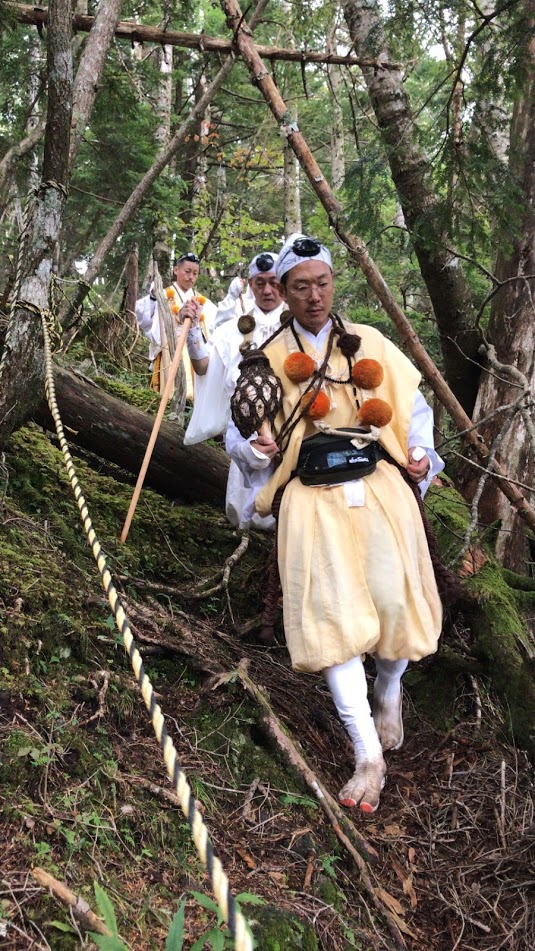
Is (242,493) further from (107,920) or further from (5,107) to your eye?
(5,107)

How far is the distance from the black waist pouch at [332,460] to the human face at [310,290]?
563 mm

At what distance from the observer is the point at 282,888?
2104mm

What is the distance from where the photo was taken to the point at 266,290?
4824mm

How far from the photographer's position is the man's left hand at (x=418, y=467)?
323cm

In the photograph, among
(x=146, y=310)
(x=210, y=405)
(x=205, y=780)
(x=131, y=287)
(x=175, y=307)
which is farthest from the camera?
(x=131, y=287)

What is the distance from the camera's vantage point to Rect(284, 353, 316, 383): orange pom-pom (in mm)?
3076

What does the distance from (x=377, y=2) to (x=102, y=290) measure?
13512 millimetres

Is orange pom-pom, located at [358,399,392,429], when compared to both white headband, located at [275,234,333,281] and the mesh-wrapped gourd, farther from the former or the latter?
white headband, located at [275,234,333,281]

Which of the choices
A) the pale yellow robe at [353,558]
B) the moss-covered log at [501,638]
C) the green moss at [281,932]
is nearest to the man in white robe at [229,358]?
the pale yellow robe at [353,558]

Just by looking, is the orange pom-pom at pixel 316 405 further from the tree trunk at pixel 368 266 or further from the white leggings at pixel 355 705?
the tree trunk at pixel 368 266

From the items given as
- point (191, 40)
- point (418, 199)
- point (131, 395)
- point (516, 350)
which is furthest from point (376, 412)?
point (191, 40)

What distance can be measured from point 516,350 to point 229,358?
2021 mm

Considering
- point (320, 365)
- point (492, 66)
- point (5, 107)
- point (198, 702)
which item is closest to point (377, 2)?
point (492, 66)

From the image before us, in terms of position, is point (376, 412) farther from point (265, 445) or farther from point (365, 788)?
point (365, 788)
